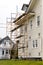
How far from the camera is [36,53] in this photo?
27641mm

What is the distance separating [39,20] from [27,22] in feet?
15.9

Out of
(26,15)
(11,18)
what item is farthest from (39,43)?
(11,18)

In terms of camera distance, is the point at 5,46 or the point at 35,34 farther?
the point at 5,46

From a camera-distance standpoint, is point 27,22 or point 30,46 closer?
point 30,46

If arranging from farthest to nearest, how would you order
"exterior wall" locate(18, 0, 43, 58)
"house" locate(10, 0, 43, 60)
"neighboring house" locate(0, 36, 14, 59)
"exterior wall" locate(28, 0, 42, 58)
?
"neighboring house" locate(0, 36, 14, 59) < "exterior wall" locate(28, 0, 42, 58) < "house" locate(10, 0, 43, 60) < "exterior wall" locate(18, 0, 43, 58)

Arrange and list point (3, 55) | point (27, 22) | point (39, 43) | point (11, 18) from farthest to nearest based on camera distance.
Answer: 1. point (3, 55)
2. point (11, 18)
3. point (27, 22)
4. point (39, 43)

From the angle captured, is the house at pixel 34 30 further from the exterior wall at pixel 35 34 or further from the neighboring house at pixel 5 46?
the neighboring house at pixel 5 46

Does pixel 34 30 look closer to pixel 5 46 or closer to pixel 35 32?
pixel 35 32

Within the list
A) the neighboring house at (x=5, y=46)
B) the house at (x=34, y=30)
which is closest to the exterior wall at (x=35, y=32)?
the house at (x=34, y=30)

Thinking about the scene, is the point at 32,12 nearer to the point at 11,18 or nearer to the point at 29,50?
the point at 29,50

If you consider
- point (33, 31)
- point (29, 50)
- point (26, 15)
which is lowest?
point (29, 50)

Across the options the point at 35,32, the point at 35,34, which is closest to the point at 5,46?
the point at 35,34

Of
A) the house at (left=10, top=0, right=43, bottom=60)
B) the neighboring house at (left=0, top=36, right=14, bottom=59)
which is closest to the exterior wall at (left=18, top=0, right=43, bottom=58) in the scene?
the house at (left=10, top=0, right=43, bottom=60)

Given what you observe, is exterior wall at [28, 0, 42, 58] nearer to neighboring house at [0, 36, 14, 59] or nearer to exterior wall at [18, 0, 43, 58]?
exterior wall at [18, 0, 43, 58]
